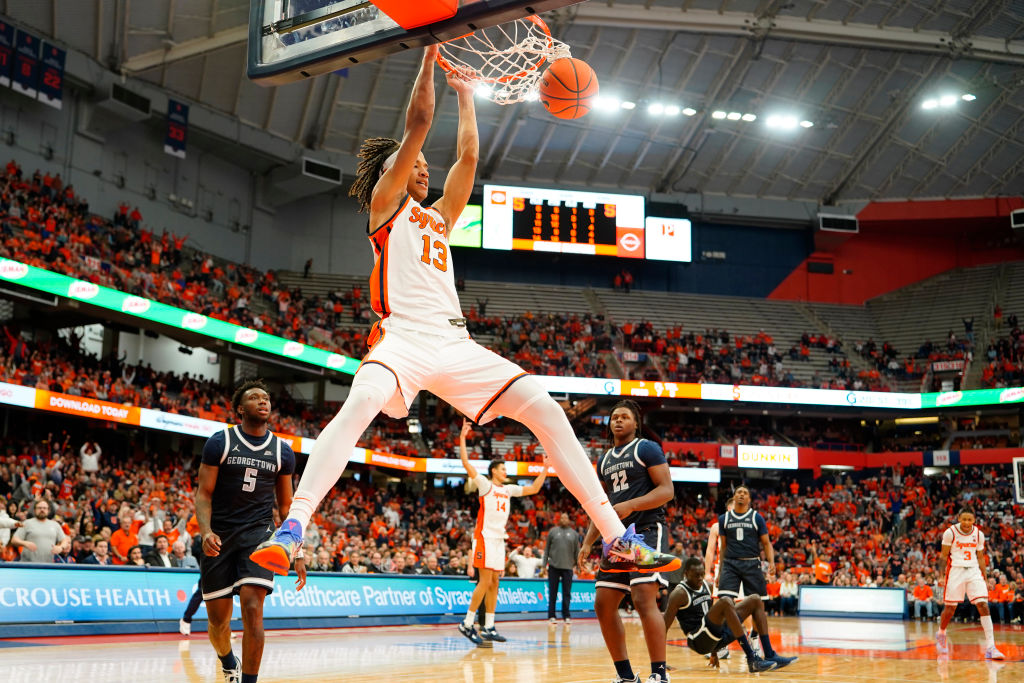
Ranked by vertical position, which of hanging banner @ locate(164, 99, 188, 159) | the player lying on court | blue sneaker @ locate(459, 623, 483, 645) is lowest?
blue sneaker @ locate(459, 623, 483, 645)

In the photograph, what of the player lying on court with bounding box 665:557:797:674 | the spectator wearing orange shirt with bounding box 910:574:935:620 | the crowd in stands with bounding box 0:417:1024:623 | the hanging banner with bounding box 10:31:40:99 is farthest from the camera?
the hanging banner with bounding box 10:31:40:99

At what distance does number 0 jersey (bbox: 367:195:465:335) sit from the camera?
4.70 meters

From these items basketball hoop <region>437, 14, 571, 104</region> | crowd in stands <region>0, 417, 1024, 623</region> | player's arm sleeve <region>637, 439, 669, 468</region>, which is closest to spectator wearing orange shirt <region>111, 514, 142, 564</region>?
crowd in stands <region>0, 417, 1024, 623</region>

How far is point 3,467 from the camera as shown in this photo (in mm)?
18078

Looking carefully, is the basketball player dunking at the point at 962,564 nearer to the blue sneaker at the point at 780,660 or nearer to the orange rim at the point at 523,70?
the blue sneaker at the point at 780,660

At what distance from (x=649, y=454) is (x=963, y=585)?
9189 mm

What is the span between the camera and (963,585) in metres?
13.8

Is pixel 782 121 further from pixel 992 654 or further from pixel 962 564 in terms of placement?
pixel 992 654

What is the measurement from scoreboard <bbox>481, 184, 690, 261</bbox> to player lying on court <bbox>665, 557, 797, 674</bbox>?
24750 mm

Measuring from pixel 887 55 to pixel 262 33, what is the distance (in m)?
32.0

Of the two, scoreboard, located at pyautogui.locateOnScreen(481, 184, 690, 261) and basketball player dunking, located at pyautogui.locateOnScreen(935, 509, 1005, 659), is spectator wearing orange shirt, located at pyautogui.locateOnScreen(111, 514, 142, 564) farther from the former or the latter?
scoreboard, located at pyautogui.locateOnScreen(481, 184, 690, 261)

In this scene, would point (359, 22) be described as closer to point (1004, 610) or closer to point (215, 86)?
point (1004, 610)

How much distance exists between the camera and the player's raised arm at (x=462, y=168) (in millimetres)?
5219

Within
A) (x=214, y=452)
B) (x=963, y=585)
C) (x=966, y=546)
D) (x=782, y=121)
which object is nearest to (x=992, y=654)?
(x=963, y=585)
